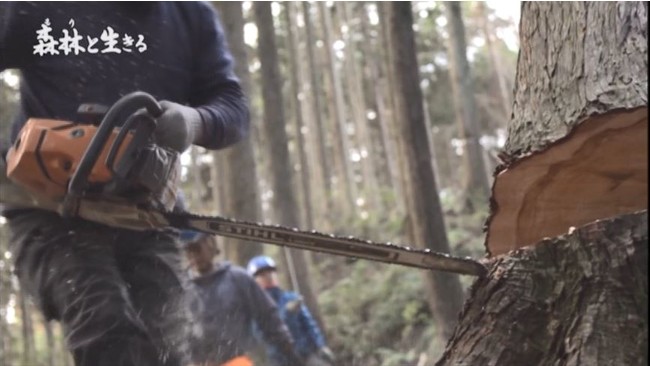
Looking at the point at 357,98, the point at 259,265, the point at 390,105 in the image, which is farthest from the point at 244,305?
the point at 357,98

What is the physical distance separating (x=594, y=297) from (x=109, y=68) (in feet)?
5.47

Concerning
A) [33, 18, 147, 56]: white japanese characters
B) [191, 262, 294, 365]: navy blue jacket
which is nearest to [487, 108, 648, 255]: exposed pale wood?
[33, 18, 147, 56]: white japanese characters

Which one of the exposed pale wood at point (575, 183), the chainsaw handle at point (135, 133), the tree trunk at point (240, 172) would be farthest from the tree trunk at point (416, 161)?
the chainsaw handle at point (135, 133)

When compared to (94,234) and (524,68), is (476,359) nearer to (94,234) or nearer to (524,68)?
(524,68)

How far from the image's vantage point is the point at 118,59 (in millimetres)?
2688

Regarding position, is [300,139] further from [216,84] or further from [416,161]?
[216,84]

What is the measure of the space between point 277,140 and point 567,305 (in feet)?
23.6

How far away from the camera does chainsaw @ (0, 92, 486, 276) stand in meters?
2.39

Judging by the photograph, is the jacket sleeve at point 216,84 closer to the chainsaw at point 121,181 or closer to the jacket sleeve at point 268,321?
the chainsaw at point 121,181

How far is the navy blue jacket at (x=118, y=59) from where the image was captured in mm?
2645

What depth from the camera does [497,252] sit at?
2.33 meters

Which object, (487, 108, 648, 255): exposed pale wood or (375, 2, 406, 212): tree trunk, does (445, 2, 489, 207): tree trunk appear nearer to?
(375, 2, 406, 212): tree trunk

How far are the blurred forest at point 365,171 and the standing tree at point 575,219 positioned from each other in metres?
1.65

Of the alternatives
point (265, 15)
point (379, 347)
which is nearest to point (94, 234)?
point (265, 15)
